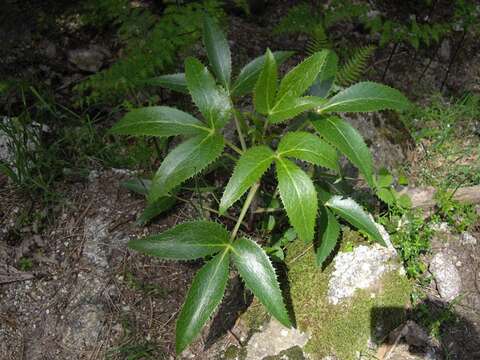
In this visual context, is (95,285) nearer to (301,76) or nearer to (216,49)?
(216,49)

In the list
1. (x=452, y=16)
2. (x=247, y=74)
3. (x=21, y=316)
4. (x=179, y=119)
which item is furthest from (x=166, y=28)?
(x=452, y=16)

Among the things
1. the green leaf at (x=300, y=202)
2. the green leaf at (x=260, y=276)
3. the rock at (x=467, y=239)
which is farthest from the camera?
the rock at (x=467, y=239)

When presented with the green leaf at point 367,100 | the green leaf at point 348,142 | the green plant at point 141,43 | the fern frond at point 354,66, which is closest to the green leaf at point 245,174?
the green leaf at point 348,142

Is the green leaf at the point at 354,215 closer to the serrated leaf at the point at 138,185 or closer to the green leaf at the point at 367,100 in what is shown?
the green leaf at the point at 367,100

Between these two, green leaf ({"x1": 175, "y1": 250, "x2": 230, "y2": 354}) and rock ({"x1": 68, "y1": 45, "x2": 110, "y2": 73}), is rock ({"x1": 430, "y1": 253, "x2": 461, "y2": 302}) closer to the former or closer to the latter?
green leaf ({"x1": 175, "y1": 250, "x2": 230, "y2": 354})

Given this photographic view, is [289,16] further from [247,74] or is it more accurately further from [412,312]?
[412,312]

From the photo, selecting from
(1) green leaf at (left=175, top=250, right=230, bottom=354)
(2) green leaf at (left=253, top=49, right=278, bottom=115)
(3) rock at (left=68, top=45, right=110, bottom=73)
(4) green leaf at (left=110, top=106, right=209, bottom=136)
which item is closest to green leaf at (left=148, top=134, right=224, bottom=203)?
(4) green leaf at (left=110, top=106, right=209, bottom=136)
